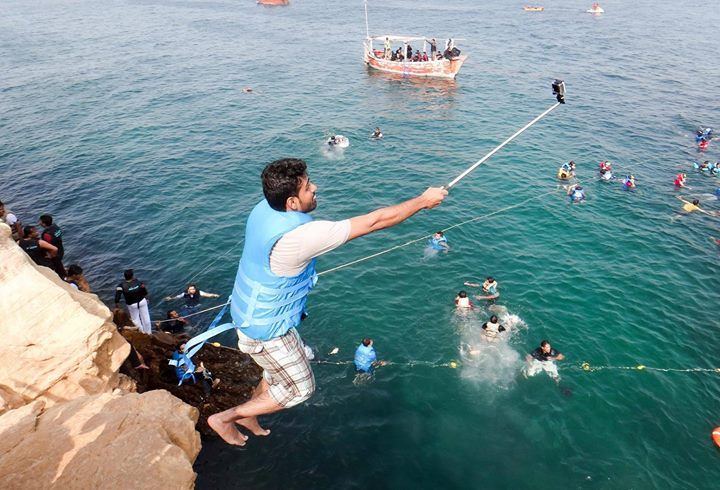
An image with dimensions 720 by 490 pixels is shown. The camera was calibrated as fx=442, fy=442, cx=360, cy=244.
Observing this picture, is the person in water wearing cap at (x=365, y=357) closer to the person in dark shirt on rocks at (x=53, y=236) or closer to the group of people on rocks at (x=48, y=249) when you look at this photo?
the group of people on rocks at (x=48, y=249)

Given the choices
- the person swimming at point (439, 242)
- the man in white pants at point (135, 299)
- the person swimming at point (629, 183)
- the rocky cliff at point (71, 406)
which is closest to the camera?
the rocky cliff at point (71, 406)

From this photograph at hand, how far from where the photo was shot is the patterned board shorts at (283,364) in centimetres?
588

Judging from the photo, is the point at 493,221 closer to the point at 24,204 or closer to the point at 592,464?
the point at 592,464

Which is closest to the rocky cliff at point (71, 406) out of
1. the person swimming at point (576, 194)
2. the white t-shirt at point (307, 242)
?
the white t-shirt at point (307, 242)

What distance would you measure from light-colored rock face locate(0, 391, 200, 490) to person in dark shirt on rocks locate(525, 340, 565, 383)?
1225 cm

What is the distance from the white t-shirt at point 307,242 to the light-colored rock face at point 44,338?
21.1 ft

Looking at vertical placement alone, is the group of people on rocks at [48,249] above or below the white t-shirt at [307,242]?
below

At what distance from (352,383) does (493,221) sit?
13.9 meters

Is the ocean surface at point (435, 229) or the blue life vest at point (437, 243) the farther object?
the blue life vest at point (437, 243)

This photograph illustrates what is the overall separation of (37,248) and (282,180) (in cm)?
1581

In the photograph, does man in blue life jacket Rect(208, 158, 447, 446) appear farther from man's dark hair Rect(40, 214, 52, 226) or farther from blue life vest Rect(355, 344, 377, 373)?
man's dark hair Rect(40, 214, 52, 226)

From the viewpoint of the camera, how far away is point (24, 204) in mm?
26828

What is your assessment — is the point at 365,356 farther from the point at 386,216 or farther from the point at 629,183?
the point at 629,183

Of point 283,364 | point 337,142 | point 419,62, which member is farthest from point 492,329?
point 419,62
